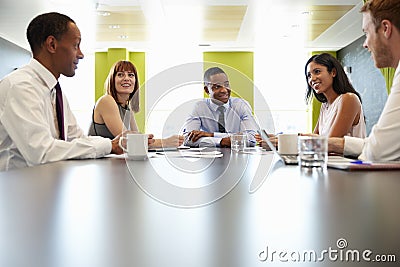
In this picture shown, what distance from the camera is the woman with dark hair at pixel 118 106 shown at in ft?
7.78

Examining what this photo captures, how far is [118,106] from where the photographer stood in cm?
271

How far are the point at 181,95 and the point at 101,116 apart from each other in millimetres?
5438

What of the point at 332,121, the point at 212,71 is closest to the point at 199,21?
the point at 212,71

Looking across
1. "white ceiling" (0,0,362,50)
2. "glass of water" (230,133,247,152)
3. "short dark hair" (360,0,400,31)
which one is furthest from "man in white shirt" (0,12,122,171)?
"white ceiling" (0,0,362,50)

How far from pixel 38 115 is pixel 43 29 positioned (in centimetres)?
56

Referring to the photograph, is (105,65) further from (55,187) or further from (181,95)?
(55,187)

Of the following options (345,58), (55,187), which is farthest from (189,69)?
(345,58)

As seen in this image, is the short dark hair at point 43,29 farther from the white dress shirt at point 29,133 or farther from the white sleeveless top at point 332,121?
the white sleeveless top at point 332,121

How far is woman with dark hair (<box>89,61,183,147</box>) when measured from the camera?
237 centimetres

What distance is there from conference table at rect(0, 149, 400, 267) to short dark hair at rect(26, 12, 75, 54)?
1.23 m

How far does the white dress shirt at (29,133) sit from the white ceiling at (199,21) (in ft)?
10.7

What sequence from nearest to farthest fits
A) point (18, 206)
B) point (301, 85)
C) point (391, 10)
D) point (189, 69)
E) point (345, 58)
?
point (18, 206) → point (189, 69) → point (391, 10) → point (345, 58) → point (301, 85)

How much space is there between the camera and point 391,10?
1496mm

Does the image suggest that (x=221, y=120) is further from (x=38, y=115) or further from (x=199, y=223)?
(x=199, y=223)
